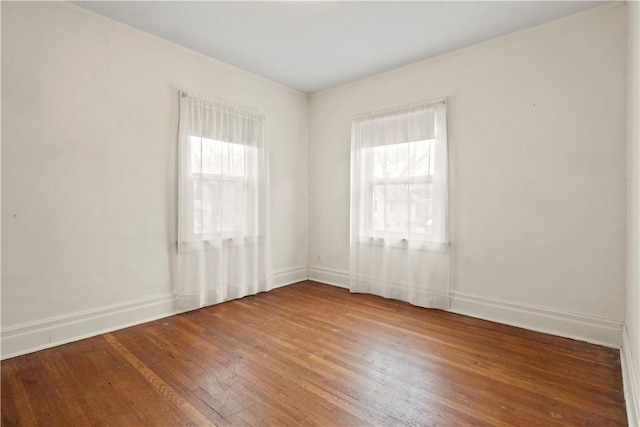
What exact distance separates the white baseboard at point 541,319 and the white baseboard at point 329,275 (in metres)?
1.55

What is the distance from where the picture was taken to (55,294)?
2752 mm

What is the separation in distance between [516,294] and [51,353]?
419 centimetres

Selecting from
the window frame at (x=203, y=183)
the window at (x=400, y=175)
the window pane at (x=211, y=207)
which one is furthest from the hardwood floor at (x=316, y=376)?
the window at (x=400, y=175)

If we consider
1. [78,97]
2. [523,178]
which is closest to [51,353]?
[78,97]

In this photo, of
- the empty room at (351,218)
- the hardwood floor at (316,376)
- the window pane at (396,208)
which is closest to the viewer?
the hardwood floor at (316,376)

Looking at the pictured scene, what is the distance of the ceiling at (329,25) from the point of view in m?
2.79

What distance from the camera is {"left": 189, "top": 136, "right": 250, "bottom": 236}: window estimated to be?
3.63 meters

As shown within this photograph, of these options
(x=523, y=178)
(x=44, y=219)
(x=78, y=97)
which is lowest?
(x=44, y=219)

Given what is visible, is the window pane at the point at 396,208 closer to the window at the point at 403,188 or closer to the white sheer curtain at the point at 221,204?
the window at the point at 403,188

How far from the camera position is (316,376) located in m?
2.24

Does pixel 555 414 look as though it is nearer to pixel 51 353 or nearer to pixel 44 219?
pixel 51 353

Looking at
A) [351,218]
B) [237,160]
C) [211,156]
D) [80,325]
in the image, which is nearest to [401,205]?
[351,218]

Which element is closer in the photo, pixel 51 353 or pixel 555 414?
pixel 555 414

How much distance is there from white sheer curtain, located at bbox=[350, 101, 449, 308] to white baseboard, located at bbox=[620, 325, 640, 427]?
1.49 meters
